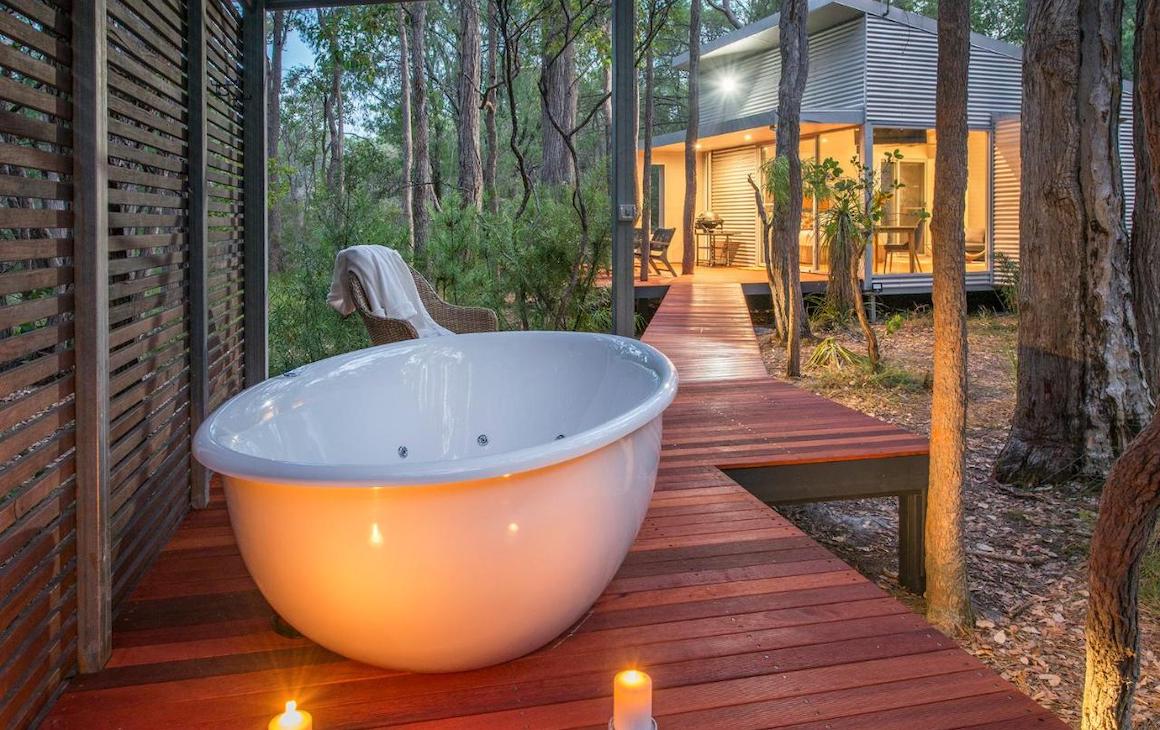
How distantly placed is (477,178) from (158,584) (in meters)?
6.72

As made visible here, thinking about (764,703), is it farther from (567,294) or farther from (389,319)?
(567,294)

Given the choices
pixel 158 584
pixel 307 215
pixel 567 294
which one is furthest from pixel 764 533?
pixel 307 215

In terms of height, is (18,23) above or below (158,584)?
above

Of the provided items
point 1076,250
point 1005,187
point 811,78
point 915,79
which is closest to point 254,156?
point 1076,250

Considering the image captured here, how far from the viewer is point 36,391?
65.3 inches

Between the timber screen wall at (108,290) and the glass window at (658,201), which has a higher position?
the glass window at (658,201)

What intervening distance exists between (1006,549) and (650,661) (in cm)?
259

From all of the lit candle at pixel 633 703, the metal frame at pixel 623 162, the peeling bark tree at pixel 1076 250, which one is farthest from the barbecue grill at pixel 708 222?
the lit candle at pixel 633 703

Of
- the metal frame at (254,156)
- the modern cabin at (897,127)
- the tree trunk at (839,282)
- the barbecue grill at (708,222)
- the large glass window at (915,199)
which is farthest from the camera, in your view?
the barbecue grill at (708,222)

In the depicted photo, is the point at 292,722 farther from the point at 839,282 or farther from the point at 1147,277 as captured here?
the point at 839,282

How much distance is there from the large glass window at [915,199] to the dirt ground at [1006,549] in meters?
4.69

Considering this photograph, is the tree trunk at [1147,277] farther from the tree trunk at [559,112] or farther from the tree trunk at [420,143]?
the tree trunk at [420,143]

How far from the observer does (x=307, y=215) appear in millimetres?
7082

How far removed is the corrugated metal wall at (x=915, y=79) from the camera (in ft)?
34.8
